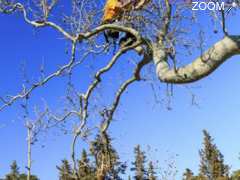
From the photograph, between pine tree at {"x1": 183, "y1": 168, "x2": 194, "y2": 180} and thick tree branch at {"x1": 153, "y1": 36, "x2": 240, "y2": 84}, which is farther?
pine tree at {"x1": 183, "y1": 168, "x2": 194, "y2": 180}

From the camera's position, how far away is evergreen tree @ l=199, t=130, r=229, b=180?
51031 millimetres

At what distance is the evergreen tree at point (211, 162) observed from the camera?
5103cm

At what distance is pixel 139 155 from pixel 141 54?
46293mm

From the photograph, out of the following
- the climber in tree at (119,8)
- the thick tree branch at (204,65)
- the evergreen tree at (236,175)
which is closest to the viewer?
the thick tree branch at (204,65)

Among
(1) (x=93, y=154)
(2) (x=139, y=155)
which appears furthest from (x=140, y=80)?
(2) (x=139, y=155)

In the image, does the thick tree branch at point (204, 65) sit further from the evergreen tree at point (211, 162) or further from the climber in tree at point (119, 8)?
the evergreen tree at point (211, 162)

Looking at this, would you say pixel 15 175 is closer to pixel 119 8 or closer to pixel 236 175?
pixel 236 175

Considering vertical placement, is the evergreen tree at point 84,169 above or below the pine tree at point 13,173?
below

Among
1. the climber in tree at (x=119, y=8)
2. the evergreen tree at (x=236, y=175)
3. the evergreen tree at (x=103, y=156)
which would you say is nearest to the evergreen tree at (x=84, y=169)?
the evergreen tree at (x=103, y=156)

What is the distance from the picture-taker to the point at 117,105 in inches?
327

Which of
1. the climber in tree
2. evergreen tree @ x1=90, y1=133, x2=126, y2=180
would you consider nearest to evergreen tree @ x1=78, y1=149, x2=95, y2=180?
evergreen tree @ x1=90, y1=133, x2=126, y2=180

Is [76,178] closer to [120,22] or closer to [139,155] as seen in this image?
[120,22]

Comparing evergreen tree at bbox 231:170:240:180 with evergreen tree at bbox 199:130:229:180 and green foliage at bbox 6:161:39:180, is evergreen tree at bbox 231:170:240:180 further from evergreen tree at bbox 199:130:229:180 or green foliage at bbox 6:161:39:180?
green foliage at bbox 6:161:39:180

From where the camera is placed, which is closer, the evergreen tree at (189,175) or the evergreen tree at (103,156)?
the evergreen tree at (103,156)
